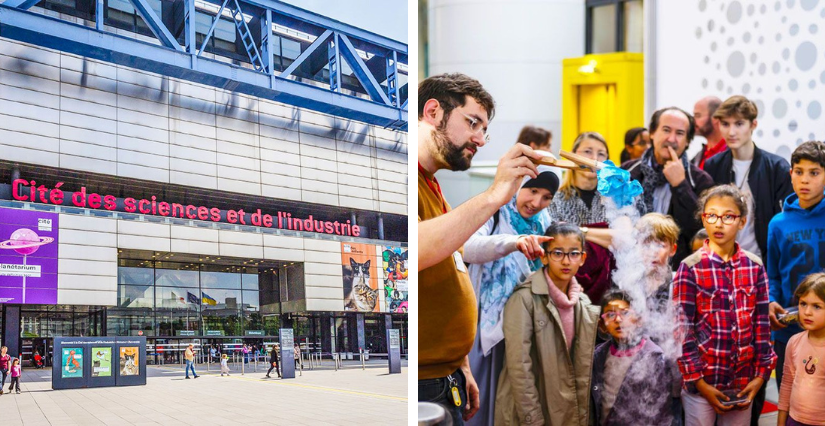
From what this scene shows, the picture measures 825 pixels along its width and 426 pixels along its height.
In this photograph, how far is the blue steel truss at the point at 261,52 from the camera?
3133mm

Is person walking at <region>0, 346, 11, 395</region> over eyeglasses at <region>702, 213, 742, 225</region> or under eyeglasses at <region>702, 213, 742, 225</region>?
under

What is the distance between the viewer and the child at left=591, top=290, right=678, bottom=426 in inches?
123

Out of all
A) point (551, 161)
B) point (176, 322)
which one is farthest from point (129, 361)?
point (551, 161)

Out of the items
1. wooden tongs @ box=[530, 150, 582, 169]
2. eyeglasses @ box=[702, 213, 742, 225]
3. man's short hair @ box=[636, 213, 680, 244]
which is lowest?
man's short hair @ box=[636, 213, 680, 244]

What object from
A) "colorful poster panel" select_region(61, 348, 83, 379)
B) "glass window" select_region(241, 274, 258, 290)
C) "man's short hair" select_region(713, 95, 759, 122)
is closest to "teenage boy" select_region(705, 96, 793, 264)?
"man's short hair" select_region(713, 95, 759, 122)

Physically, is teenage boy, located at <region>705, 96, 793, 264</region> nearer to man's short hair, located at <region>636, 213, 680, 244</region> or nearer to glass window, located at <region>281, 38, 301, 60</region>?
man's short hair, located at <region>636, 213, 680, 244</region>

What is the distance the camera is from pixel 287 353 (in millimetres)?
3633

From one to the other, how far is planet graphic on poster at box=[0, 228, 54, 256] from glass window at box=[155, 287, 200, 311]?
46 cm

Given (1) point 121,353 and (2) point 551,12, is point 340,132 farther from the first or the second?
(1) point 121,353

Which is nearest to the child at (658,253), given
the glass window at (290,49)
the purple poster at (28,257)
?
the glass window at (290,49)

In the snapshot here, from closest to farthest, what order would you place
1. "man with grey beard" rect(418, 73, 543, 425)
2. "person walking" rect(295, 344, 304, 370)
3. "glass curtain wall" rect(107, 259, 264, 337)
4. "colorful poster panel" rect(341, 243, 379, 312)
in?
"man with grey beard" rect(418, 73, 543, 425), "glass curtain wall" rect(107, 259, 264, 337), "person walking" rect(295, 344, 304, 370), "colorful poster panel" rect(341, 243, 379, 312)

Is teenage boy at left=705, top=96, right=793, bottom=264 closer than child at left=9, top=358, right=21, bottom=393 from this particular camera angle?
No

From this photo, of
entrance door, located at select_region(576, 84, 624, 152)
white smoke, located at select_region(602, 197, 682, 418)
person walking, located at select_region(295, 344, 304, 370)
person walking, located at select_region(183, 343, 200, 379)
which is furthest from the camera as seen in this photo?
person walking, located at select_region(295, 344, 304, 370)

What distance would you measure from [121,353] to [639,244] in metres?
1.92
